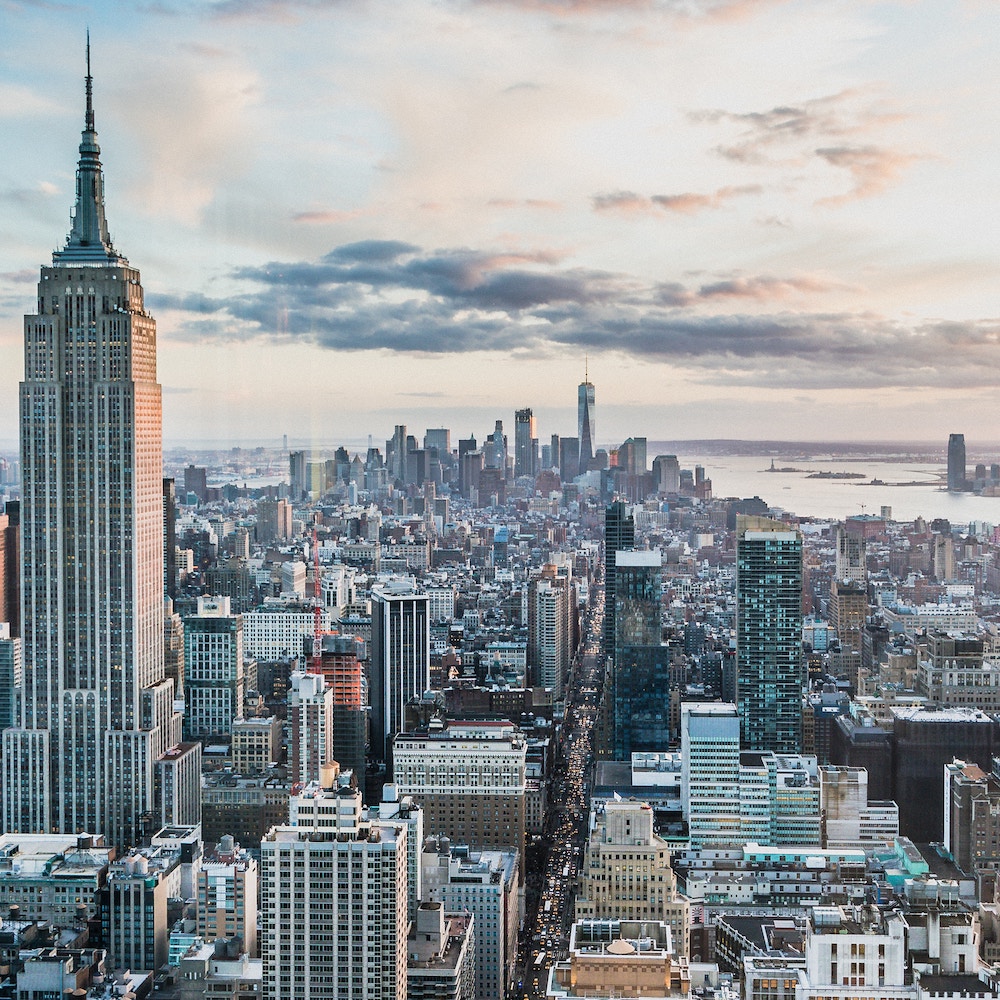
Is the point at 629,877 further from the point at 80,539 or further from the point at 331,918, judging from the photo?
the point at 80,539

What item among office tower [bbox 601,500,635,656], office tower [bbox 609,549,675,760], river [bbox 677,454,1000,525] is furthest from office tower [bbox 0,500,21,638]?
office tower [bbox 601,500,635,656]

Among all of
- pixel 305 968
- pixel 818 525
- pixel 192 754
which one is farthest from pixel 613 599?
pixel 305 968

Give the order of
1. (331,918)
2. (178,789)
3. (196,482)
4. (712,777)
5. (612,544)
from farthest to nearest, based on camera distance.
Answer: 1. (612,544)
2. (196,482)
3. (178,789)
4. (712,777)
5. (331,918)

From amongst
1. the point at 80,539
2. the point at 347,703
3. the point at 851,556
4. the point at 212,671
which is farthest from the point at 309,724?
the point at 851,556

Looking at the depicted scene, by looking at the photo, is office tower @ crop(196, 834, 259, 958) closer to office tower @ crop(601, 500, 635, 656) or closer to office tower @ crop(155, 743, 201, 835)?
office tower @ crop(155, 743, 201, 835)

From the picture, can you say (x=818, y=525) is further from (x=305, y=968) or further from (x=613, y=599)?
(x=305, y=968)

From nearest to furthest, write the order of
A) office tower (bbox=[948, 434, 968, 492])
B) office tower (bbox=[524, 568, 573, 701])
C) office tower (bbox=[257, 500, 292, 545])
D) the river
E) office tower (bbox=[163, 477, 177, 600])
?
office tower (bbox=[948, 434, 968, 492]), the river, office tower (bbox=[163, 477, 177, 600]), office tower (bbox=[257, 500, 292, 545]), office tower (bbox=[524, 568, 573, 701])
